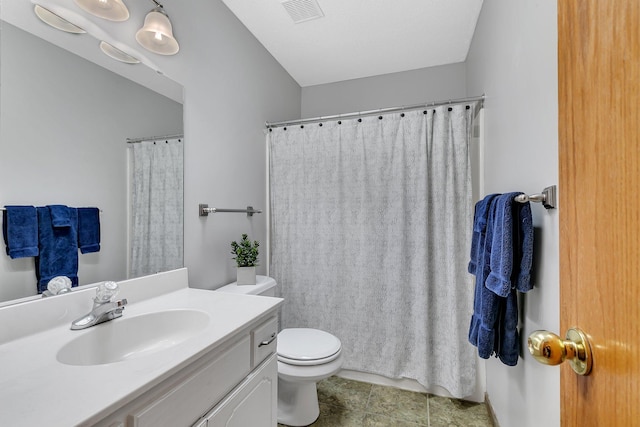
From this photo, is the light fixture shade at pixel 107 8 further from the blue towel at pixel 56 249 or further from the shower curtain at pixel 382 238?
the shower curtain at pixel 382 238

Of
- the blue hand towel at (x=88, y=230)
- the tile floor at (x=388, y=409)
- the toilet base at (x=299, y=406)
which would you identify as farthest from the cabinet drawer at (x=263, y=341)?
the tile floor at (x=388, y=409)

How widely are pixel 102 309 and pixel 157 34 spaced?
3.94 feet

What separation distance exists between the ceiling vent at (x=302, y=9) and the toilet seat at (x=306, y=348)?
6.73 ft

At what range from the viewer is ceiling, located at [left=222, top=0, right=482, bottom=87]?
1.82 meters

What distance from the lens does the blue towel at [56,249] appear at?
963 mm

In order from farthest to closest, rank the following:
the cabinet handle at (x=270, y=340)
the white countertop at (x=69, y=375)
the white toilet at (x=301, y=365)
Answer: the white toilet at (x=301, y=365) → the cabinet handle at (x=270, y=340) → the white countertop at (x=69, y=375)

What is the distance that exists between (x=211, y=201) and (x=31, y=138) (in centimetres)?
84

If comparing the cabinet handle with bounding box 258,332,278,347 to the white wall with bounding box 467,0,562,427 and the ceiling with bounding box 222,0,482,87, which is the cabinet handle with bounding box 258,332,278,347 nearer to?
the white wall with bounding box 467,0,562,427

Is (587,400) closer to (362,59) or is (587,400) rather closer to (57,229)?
(57,229)

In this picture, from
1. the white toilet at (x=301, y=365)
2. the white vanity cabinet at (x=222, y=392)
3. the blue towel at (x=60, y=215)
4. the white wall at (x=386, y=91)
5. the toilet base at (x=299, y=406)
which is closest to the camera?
the white vanity cabinet at (x=222, y=392)

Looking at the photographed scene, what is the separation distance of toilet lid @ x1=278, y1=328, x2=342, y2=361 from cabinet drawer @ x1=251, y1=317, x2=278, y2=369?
39cm

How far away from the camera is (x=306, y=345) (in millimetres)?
1641

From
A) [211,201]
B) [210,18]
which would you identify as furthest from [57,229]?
[210,18]

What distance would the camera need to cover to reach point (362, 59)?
7.85ft
